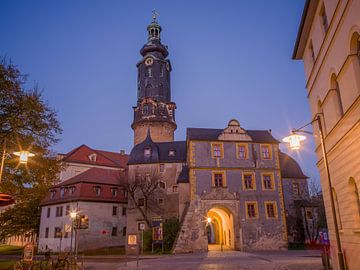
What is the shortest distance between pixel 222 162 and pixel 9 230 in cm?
2695

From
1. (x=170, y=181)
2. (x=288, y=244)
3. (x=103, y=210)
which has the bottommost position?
(x=288, y=244)

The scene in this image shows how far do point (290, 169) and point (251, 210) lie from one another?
10.0m

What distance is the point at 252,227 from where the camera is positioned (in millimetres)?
33062

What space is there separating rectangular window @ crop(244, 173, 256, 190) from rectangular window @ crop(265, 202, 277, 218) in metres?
2.32

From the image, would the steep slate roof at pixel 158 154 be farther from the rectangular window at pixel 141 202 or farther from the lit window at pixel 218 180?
the lit window at pixel 218 180

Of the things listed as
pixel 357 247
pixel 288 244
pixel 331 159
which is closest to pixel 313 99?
pixel 331 159

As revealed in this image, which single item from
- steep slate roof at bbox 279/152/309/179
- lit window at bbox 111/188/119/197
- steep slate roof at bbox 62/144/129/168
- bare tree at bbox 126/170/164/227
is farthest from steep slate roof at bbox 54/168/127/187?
steep slate roof at bbox 279/152/309/179

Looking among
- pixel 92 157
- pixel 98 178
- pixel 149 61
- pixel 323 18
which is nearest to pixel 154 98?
pixel 149 61

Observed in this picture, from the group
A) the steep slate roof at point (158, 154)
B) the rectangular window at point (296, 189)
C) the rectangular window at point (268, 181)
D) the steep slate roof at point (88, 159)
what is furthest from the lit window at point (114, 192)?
the rectangular window at point (296, 189)

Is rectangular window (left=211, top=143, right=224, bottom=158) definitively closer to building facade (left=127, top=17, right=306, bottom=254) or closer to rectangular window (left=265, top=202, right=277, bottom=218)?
building facade (left=127, top=17, right=306, bottom=254)

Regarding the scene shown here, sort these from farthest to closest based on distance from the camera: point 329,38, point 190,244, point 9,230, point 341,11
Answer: point 9,230 → point 190,244 → point 329,38 → point 341,11

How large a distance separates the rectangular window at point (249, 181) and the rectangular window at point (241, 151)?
6.76 feet

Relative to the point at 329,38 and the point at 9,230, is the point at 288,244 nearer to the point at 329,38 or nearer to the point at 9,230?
the point at 329,38

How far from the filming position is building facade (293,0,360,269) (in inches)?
425
